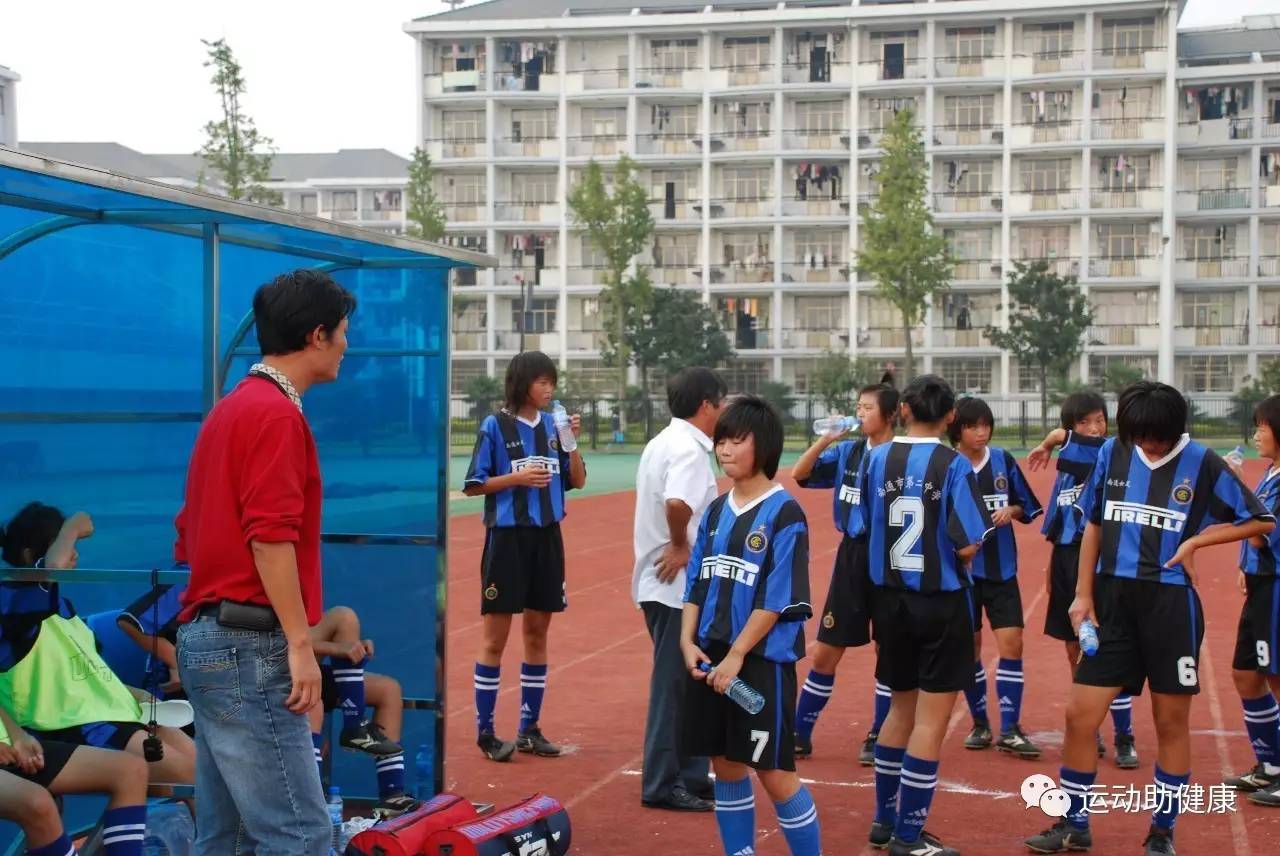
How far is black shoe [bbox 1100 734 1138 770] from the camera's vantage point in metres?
6.98

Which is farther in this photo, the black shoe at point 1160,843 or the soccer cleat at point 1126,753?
the soccer cleat at point 1126,753

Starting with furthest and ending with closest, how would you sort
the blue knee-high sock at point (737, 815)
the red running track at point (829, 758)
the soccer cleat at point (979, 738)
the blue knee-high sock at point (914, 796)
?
the soccer cleat at point (979, 738) → the red running track at point (829, 758) → the blue knee-high sock at point (914, 796) → the blue knee-high sock at point (737, 815)

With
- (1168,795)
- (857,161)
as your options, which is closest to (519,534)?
(1168,795)

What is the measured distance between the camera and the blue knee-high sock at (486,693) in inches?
285

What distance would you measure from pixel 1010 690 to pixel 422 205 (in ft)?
155

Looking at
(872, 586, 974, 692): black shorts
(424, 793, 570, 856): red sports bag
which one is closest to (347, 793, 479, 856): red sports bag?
(424, 793, 570, 856): red sports bag

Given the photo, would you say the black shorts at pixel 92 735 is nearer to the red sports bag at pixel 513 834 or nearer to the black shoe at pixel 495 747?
the red sports bag at pixel 513 834

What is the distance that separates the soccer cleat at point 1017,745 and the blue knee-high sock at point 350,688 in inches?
132

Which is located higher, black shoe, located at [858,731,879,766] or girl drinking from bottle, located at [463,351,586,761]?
girl drinking from bottle, located at [463,351,586,761]

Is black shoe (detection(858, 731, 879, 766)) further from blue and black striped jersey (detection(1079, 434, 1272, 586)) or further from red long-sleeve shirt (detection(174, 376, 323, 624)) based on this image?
red long-sleeve shirt (detection(174, 376, 323, 624))

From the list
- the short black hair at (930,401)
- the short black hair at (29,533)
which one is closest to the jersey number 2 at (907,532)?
the short black hair at (930,401)

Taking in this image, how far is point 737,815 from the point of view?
4844 mm

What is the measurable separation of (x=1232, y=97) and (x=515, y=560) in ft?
191

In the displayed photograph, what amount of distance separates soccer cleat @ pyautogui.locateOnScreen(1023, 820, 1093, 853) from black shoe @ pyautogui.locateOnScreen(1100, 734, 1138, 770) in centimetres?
145
